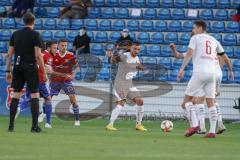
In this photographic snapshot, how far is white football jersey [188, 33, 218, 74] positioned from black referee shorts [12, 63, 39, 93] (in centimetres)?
308

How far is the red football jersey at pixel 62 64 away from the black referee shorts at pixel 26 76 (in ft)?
15.9

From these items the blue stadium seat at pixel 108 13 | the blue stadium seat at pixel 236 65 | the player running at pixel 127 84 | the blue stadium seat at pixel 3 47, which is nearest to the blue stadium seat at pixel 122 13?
the blue stadium seat at pixel 108 13

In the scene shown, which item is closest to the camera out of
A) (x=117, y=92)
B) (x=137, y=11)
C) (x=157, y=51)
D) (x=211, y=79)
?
(x=211, y=79)

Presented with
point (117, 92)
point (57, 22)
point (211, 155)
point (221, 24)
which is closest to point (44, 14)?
point (57, 22)

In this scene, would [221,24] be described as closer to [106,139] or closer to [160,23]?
[160,23]

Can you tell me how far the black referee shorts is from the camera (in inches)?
606

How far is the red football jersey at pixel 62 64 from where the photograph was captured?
67.2 feet

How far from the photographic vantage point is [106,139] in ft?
47.1

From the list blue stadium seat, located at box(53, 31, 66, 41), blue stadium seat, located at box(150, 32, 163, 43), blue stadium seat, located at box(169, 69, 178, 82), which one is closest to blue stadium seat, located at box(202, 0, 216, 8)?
blue stadium seat, located at box(150, 32, 163, 43)

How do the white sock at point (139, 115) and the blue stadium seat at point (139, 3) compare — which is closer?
the white sock at point (139, 115)

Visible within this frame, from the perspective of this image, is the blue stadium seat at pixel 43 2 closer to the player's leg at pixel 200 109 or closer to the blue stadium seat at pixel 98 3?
the blue stadium seat at pixel 98 3

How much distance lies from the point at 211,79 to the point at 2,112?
10809mm

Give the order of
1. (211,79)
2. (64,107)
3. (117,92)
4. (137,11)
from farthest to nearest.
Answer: (137,11)
(64,107)
(117,92)
(211,79)

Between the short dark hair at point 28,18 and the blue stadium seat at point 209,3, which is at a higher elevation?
the short dark hair at point 28,18
